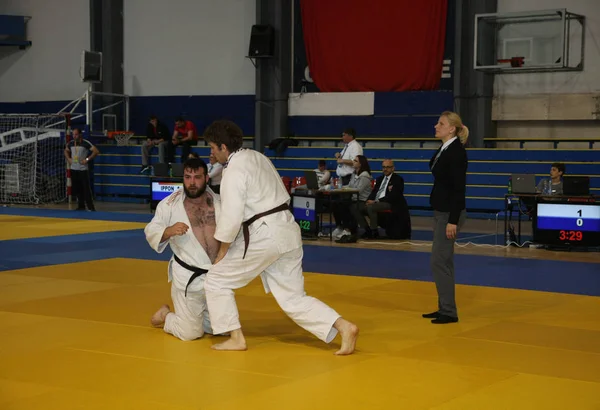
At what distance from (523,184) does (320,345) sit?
26.9 feet

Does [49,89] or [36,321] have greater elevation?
[49,89]

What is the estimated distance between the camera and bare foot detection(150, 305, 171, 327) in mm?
7031

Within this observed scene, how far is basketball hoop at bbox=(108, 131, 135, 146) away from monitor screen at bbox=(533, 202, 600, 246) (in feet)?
47.3

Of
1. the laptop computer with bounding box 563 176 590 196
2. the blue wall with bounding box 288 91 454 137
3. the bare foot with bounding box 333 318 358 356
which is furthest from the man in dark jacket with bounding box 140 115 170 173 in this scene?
the bare foot with bounding box 333 318 358 356

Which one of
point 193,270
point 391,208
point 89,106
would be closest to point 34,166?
point 89,106

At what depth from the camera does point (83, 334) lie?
6.96 m

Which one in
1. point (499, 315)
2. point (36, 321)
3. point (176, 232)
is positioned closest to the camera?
point (176, 232)

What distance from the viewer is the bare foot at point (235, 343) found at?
250 inches

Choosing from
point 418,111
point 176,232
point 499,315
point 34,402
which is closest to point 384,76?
point 418,111

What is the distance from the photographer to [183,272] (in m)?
6.78

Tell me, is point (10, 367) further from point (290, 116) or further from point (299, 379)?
point (290, 116)

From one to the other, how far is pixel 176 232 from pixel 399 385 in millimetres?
2117

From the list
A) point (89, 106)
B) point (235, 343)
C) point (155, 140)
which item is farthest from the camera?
point (89, 106)

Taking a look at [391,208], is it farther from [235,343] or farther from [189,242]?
[235,343]
